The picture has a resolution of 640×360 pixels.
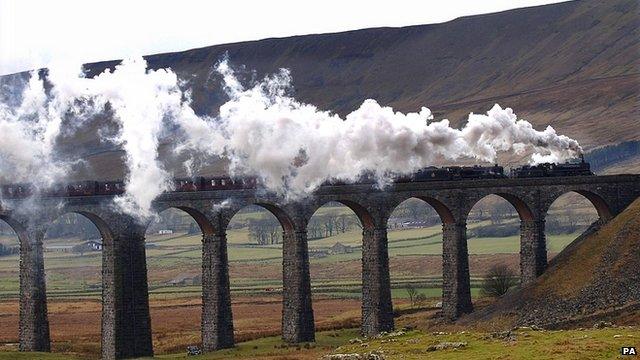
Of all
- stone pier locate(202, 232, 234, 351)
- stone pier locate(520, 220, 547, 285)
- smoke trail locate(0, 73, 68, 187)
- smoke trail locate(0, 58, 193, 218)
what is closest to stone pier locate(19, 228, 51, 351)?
smoke trail locate(0, 73, 68, 187)

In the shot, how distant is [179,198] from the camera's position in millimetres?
74625

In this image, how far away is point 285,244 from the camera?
80.6 m

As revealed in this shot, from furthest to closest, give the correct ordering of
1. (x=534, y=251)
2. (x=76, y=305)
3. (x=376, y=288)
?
1. (x=76, y=305)
2. (x=534, y=251)
3. (x=376, y=288)

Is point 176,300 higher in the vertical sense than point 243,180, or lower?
lower

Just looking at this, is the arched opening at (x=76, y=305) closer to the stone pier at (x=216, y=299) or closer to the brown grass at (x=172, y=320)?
the brown grass at (x=172, y=320)

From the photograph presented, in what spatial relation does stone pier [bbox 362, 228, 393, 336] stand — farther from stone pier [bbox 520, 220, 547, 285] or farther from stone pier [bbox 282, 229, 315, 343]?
stone pier [bbox 520, 220, 547, 285]

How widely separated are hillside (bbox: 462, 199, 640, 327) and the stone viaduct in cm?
504

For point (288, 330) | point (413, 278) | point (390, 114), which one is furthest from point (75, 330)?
point (413, 278)

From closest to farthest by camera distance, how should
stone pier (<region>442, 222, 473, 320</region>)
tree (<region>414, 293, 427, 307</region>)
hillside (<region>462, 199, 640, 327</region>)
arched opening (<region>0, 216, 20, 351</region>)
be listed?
hillside (<region>462, 199, 640, 327</region>)
stone pier (<region>442, 222, 473, 320</region>)
arched opening (<region>0, 216, 20, 351</region>)
tree (<region>414, 293, 427, 307</region>)

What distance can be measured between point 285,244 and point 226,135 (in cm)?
1176

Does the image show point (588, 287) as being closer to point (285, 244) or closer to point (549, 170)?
point (549, 170)

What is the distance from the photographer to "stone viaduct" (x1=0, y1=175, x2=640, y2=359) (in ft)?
232

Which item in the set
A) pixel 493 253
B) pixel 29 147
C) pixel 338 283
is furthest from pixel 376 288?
pixel 493 253

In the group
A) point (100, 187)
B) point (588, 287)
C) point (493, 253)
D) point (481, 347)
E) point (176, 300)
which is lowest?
point (481, 347)
